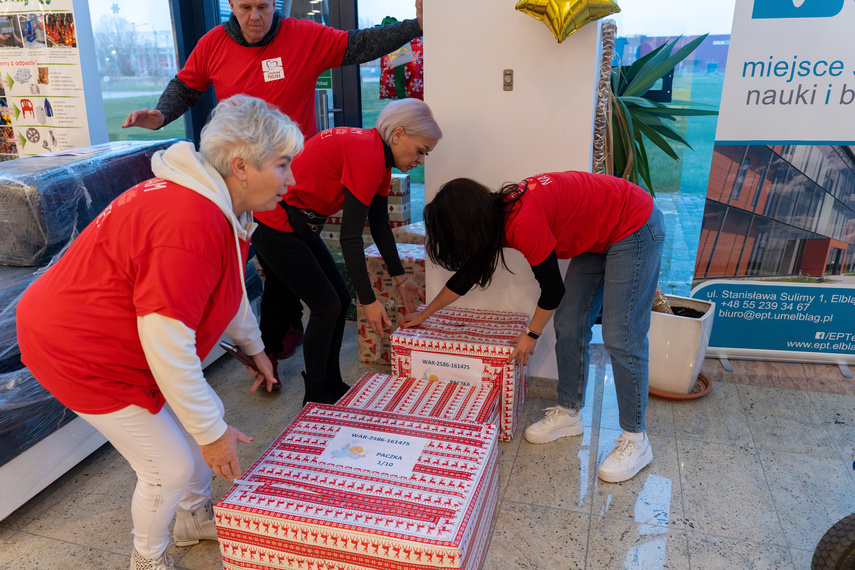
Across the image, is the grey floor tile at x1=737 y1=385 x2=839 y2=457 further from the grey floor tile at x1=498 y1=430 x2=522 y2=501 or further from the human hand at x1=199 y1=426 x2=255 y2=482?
the human hand at x1=199 y1=426 x2=255 y2=482

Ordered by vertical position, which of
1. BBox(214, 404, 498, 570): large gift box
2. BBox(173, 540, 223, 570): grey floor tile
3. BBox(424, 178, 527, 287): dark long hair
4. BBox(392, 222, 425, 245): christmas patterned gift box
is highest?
BBox(424, 178, 527, 287): dark long hair

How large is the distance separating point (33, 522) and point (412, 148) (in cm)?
165

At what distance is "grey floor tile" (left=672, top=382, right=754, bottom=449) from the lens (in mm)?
2309

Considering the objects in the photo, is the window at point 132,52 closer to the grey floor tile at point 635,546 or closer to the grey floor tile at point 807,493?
the grey floor tile at point 635,546

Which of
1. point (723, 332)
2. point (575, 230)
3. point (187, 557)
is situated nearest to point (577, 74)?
point (575, 230)

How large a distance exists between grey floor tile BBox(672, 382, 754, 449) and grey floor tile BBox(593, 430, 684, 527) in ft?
0.65

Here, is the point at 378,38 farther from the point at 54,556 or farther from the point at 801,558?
the point at 801,558

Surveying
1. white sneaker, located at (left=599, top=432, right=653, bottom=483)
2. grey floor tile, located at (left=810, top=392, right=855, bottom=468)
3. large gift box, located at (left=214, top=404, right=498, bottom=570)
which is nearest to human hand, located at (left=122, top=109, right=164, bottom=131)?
large gift box, located at (left=214, top=404, right=498, bottom=570)

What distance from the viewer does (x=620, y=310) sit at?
196 cm

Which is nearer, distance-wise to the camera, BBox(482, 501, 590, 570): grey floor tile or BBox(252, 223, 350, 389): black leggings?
BBox(482, 501, 590, 570): grey floor tile

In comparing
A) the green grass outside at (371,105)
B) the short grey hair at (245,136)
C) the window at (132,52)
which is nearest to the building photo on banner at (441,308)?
the short grey hair at (245,136)

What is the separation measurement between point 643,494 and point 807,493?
0.53 metres

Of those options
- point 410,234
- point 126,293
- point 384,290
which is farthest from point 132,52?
point 126,293

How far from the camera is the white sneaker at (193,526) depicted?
1.78 m
